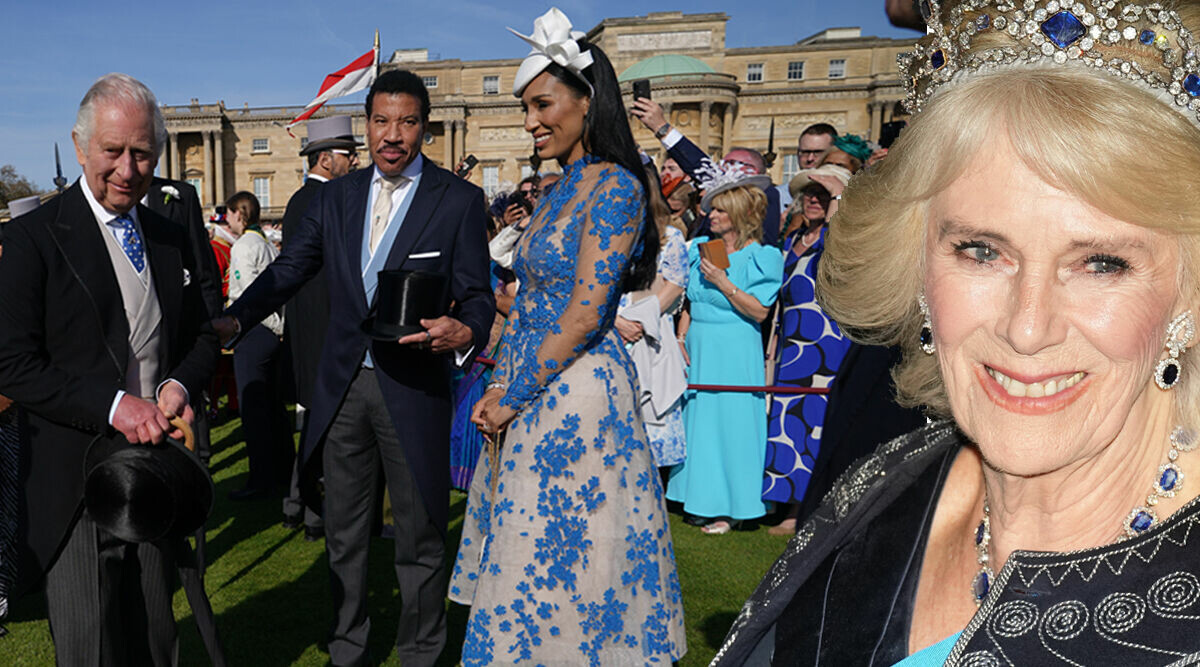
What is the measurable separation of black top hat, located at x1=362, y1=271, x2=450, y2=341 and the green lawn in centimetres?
171

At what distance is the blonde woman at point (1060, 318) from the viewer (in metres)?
1.06

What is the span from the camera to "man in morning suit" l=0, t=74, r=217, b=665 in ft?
8.61

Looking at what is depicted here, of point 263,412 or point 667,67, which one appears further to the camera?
point 667,67

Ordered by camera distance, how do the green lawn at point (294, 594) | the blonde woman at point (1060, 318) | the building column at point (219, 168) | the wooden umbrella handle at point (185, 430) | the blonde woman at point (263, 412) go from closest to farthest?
the blonde woman at point (1060, 318)
the wooden umbrella handle at point (185, 430)
the green lawn at point (294, 594)
the blonde woman at point (263, 412)
the building column at point (219, 168)

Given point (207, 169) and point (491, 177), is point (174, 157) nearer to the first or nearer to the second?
point (207, 169)

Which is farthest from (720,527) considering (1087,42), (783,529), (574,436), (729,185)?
(1087,42)

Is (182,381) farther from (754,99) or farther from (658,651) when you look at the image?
(754,99)

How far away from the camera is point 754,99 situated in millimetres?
45562

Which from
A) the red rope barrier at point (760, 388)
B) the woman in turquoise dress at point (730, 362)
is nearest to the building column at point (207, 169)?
the red rope barrier at point (760, 388)

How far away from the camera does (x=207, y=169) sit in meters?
50.6

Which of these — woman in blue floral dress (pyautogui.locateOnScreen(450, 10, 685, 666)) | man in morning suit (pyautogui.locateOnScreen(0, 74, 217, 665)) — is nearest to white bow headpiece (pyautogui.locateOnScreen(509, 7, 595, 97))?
woman in blue floral dress (pyautogui.locateOnScreen(450, 10, 685, 666))

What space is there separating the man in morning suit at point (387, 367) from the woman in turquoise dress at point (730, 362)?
2783 millimetres

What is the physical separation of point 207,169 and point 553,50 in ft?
176

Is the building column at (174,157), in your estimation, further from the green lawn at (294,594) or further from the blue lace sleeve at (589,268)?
the blue lace sleeve at (589,268)
